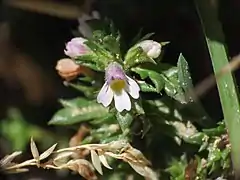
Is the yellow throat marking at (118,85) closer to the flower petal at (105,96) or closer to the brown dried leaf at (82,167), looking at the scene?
the flower petal at (105,96)

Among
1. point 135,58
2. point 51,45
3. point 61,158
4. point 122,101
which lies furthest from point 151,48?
point 51,45

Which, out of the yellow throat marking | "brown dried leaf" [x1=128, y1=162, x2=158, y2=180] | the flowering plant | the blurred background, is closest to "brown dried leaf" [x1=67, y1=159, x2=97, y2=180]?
the flowering plant

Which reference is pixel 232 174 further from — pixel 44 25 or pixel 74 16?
pixel 44 25

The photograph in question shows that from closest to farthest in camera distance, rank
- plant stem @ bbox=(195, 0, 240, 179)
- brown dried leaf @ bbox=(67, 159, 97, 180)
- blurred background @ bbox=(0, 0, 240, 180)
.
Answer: plant stem @ bbox=(195, 0, 240, 179) < brown dried leaf @ bbox=(67, 159, 97, 180) < blurred background @ bbox=(0, 0, 240, 180)

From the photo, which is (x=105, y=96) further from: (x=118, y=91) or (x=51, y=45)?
(x=51, y=45)

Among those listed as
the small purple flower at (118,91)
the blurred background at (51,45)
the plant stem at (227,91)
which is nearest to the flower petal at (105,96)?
the small purple flower at (118,91)

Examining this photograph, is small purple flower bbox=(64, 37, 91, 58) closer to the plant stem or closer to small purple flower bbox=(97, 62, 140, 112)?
small purple flower bbox=(97, 62, 140, 112)
